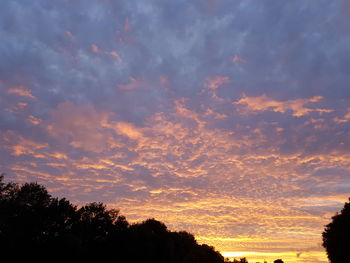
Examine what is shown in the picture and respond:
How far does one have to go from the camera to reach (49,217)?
3147 inches

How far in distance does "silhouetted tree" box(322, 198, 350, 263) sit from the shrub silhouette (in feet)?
95.0

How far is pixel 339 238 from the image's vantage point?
65.8 metres

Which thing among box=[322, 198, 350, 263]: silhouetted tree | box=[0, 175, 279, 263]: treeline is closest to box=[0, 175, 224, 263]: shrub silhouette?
box=[0, 175, 279, 263]: treeline

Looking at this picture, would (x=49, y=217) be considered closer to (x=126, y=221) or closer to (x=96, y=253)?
(x=96, y=253)

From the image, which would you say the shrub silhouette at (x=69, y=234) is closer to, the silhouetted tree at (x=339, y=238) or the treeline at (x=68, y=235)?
the treeline at (x=68, y=235)

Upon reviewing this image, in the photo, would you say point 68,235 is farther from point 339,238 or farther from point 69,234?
point 339,238

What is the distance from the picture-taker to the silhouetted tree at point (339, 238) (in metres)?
64.7

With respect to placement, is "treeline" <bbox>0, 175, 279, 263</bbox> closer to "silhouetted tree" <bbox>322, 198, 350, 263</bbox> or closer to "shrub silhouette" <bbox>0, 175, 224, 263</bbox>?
"shrub silhouette" <bbox>0, 175, 224, 263</bbox>

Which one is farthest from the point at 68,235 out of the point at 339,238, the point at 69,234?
the point at 339,238

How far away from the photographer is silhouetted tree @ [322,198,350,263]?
64688mm

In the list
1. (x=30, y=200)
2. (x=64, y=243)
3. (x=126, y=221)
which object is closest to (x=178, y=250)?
(x=126, y=221)

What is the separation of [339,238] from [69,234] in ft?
168

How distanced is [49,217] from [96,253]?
12.5m

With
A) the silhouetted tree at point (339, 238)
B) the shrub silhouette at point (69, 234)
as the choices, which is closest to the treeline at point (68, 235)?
the shrub silhouette at point (69, 234)
